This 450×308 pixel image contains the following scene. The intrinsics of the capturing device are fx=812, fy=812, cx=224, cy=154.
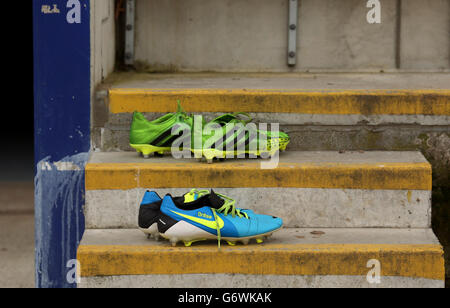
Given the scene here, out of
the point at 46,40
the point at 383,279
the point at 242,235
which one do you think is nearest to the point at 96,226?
the point at 242,235

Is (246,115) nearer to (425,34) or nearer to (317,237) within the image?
(317,237)

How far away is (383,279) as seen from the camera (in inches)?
154

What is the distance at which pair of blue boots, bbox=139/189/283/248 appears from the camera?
3.89 meters

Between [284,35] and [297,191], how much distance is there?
7.02 ft

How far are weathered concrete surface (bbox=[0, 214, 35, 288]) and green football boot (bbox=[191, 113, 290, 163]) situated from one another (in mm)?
1791

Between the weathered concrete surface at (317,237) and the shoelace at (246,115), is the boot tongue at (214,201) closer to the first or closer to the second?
the weathered concrete surface at (317,237)

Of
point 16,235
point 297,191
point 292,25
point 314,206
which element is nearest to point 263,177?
point 297,191

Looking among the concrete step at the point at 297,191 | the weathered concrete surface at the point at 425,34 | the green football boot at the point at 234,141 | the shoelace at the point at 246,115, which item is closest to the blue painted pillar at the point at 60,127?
the concrete step at the point at 297,191

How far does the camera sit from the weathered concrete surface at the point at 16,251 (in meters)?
5.53

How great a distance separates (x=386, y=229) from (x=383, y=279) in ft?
1.36

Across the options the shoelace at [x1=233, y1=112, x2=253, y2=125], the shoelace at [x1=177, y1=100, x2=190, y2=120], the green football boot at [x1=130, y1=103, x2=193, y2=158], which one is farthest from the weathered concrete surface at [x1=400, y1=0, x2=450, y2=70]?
the green football boot at [x1=130, y1=103, x2=193, y2=158]

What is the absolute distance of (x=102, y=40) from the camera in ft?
17.3

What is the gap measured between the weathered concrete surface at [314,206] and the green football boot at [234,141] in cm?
24

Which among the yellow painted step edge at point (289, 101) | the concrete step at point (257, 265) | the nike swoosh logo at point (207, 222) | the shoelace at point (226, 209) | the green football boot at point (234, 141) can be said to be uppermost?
the yellow painted step edge at point (289, 101)
